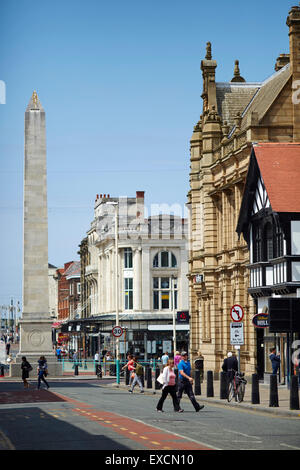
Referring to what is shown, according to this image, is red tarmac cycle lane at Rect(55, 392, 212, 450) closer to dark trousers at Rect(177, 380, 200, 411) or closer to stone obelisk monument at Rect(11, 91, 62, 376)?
dark trousers at Rect(177, 380, 200, 411)

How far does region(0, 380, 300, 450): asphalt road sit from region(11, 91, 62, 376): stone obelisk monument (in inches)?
1006

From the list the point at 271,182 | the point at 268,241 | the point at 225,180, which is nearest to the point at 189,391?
the point at 271,182

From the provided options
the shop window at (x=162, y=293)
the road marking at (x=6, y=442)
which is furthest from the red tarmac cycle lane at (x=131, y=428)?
the shop window at (x=162, y=293)

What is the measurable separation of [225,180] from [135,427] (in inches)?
1198

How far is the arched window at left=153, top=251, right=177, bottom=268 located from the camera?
99.7m

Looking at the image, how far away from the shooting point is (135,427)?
2295cm

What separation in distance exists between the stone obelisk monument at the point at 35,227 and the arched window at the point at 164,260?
39.8 m

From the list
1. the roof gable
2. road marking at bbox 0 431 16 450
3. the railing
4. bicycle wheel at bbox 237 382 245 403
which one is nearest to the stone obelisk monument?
the railing

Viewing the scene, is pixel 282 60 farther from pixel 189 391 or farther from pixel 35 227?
pixel 189 391

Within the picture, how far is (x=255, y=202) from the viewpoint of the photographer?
45719mm

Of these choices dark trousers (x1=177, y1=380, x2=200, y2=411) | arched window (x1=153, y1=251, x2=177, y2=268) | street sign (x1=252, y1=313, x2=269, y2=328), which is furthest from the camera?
arched window (x1=153, y1=251, x2=177, y2=268)
